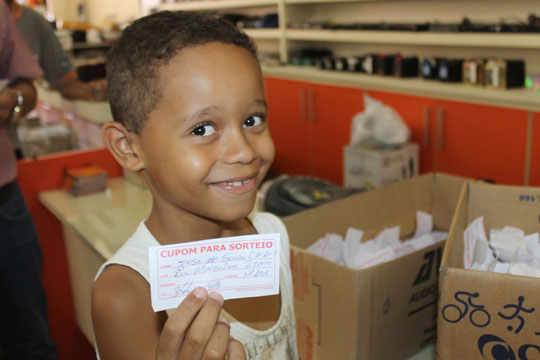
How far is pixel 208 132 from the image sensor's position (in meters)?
0.73

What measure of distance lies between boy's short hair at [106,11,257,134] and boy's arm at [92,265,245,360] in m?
0.23

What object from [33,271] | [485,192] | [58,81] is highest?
[58,81]

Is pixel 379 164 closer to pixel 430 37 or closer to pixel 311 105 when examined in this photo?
pixel 430 37

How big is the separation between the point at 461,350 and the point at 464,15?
10.5 ft

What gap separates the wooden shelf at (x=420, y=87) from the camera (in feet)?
9.02

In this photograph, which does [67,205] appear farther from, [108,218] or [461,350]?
[461,350]

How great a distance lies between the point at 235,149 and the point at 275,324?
1.21ft

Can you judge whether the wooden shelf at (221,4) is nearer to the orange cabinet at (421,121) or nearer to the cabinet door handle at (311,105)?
the cabinet door handle at (311,105)

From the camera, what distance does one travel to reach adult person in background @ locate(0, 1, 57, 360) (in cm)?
160

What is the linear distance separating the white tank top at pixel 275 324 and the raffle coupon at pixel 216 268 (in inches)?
6.3

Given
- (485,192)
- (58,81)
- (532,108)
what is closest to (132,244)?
(485,192)

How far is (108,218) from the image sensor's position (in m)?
1.94

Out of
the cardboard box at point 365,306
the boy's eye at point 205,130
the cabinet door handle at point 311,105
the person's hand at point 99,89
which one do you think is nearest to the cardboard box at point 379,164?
the cabinet door handle at point 311,105

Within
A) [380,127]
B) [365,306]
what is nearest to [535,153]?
[380,127]
